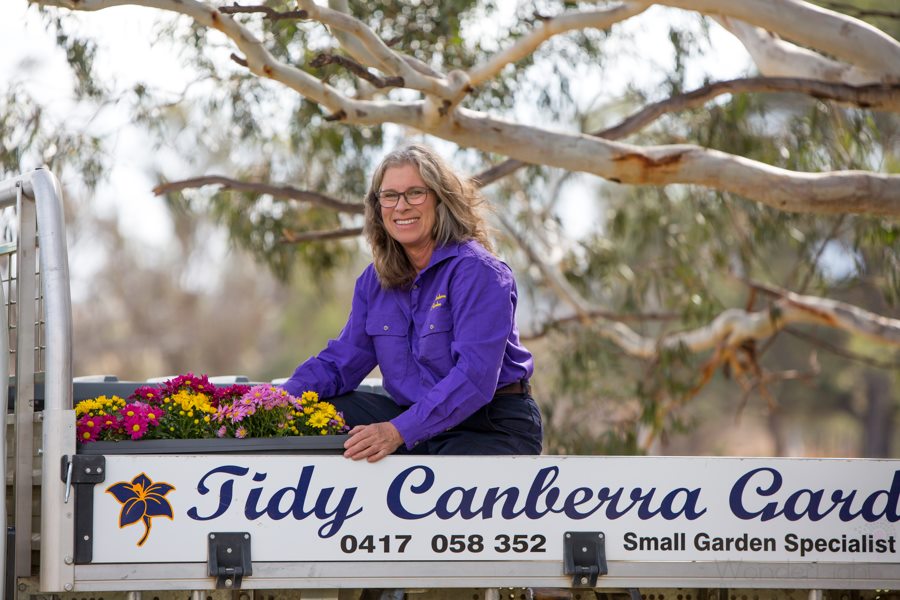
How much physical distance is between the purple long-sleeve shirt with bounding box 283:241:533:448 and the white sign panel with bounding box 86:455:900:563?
0.31 meters

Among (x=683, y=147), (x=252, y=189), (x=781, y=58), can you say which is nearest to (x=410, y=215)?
(x=683, y=147)

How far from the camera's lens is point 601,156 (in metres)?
6.00

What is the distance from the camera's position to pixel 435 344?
3.67 meters

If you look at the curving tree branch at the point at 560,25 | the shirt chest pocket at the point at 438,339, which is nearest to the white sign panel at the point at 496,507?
the shirt chest pocket at the point at 438,339

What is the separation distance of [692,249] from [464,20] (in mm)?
3635

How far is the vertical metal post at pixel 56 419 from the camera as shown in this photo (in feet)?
9.68

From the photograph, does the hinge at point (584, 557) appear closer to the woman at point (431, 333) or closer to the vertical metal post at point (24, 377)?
the woman at point (431, 333)

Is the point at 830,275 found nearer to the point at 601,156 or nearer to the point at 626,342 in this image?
the point at 626,342

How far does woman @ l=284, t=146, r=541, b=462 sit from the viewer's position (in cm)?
A: 349

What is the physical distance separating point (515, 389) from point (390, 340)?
44 cm

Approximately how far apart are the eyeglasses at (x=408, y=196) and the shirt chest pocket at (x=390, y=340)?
0.36 meters

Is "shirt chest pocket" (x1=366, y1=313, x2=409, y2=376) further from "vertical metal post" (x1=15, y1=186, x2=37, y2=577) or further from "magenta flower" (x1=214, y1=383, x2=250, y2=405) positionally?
"vertical metal post" (x1=15, y1=186, x2=37, y2=577)

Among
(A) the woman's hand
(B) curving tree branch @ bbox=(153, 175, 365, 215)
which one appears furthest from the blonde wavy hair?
(B) curving tree branch @ bbox=(153, 175, 365, 215)

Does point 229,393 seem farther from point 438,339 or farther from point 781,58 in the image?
point 781,58
